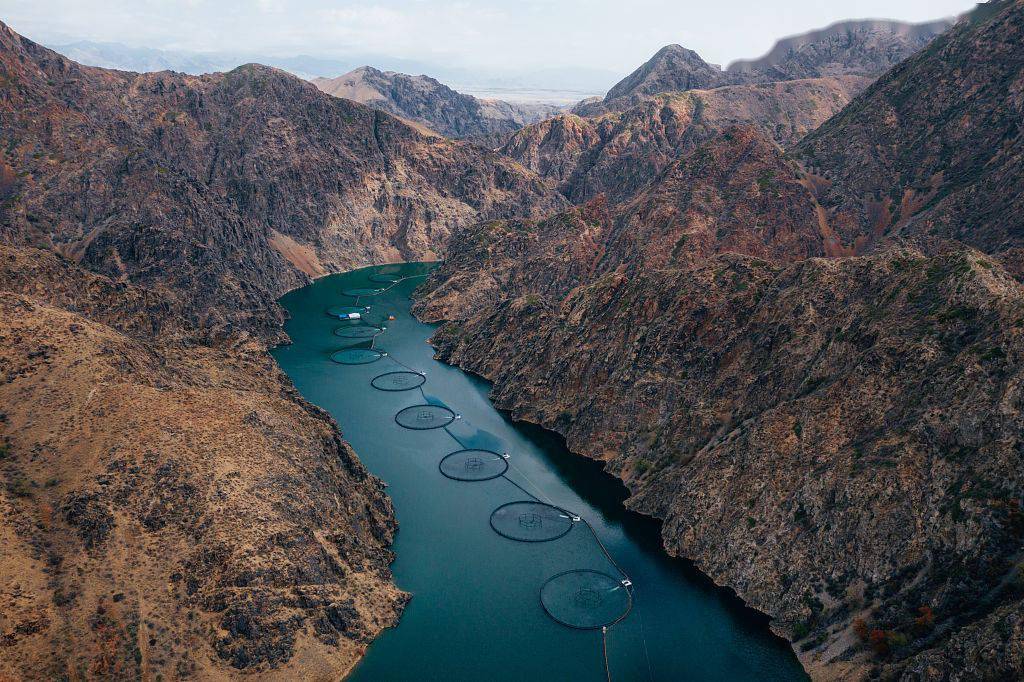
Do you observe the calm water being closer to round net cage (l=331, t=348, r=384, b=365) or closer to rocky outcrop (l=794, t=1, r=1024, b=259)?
round net cage (l=331, t=348, r=384, b=365)

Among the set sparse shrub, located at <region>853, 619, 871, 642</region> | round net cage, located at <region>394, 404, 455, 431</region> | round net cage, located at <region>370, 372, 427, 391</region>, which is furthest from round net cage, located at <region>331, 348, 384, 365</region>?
sparse shrub, located at <region>853, 619, 871, 642</region>


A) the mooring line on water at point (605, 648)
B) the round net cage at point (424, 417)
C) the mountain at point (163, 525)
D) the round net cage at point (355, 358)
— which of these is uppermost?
the mountain at point (163, 525)

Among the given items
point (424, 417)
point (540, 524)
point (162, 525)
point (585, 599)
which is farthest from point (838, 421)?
point (424, 417)

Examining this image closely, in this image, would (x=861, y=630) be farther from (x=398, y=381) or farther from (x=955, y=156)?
(x=955, y=156)

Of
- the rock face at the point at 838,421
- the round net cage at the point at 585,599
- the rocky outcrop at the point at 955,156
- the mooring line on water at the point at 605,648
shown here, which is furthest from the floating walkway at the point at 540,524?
the rocky outcrop at the point at 955,156

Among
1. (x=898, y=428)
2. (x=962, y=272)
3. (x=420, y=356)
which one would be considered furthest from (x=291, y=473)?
(x=420, y=356)

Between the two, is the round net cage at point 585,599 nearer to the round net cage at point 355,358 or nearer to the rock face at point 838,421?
the rock face at point 838,421
